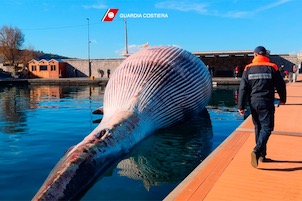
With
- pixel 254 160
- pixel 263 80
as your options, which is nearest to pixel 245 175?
pixel 254 160

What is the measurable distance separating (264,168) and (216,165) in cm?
83

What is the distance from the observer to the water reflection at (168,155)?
6.67 m

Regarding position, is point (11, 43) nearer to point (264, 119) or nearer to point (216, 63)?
point (216, 63)

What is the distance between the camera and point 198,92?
35.4 feet

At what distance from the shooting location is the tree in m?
64.8

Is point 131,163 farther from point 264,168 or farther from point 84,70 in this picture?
point 84,70

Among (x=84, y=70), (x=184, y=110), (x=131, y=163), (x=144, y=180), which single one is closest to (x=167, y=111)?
(x=184, y=110)

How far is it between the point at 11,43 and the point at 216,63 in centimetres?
4499

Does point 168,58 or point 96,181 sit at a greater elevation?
point 168,58

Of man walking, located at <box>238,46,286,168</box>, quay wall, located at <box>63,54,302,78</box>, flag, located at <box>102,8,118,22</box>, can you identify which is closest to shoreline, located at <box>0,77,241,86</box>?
quay wall, located at <box>63,54,302,78</box>

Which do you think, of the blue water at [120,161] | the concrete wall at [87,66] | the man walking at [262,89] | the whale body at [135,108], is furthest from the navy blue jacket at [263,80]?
the concrete wall at [87,66]

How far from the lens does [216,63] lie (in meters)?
46.2

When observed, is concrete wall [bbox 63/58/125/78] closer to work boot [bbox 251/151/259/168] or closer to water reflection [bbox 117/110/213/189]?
water reflection [bbox 117/110/213/189]

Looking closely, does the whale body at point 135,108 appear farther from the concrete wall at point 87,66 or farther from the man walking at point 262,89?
the concrete wall at point 87,66
